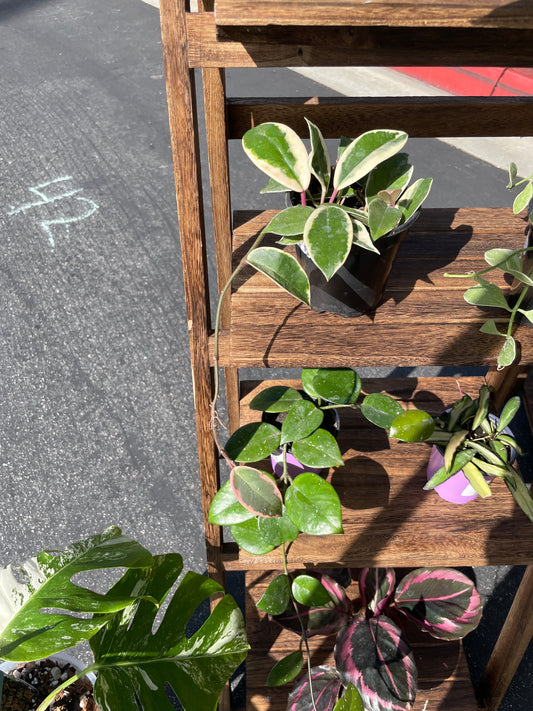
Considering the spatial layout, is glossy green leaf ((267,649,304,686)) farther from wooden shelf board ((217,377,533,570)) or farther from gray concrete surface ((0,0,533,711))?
gray concrete surface ((0,0,533,711))

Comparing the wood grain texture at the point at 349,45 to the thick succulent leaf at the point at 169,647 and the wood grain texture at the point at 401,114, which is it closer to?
the wood grain texture at the point at 401,114

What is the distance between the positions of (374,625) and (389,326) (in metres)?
0.62

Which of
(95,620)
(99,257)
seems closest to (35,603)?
(95,620)

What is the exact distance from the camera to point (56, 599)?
2.39 ft

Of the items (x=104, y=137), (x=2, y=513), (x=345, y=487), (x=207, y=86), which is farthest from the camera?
(x=104, y=137)

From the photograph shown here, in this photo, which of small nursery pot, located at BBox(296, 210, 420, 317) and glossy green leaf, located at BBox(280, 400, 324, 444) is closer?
small nursery pot, located at BBox(296, 210, 420, 317)

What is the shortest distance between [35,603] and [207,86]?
64 cm

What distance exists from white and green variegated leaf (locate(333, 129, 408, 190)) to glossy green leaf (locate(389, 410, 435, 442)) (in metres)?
0.29

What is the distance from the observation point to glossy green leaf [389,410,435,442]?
73cm

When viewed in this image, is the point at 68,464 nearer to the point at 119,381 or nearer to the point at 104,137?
the point at 119,381

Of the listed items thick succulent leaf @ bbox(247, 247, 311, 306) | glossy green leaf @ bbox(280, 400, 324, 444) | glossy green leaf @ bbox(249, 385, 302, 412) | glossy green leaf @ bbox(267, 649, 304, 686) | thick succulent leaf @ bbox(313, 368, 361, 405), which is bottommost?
glossy green leaf @ bbox(267, 649, 304, 686)

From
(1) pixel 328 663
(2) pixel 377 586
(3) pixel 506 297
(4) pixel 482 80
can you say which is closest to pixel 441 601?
(2) pixel 377 586

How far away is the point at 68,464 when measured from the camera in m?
1.65

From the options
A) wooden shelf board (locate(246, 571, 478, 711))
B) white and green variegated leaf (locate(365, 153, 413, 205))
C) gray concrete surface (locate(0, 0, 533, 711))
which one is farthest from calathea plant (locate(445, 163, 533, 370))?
gray concrete surface (locate(0, 0, 533, 711))
